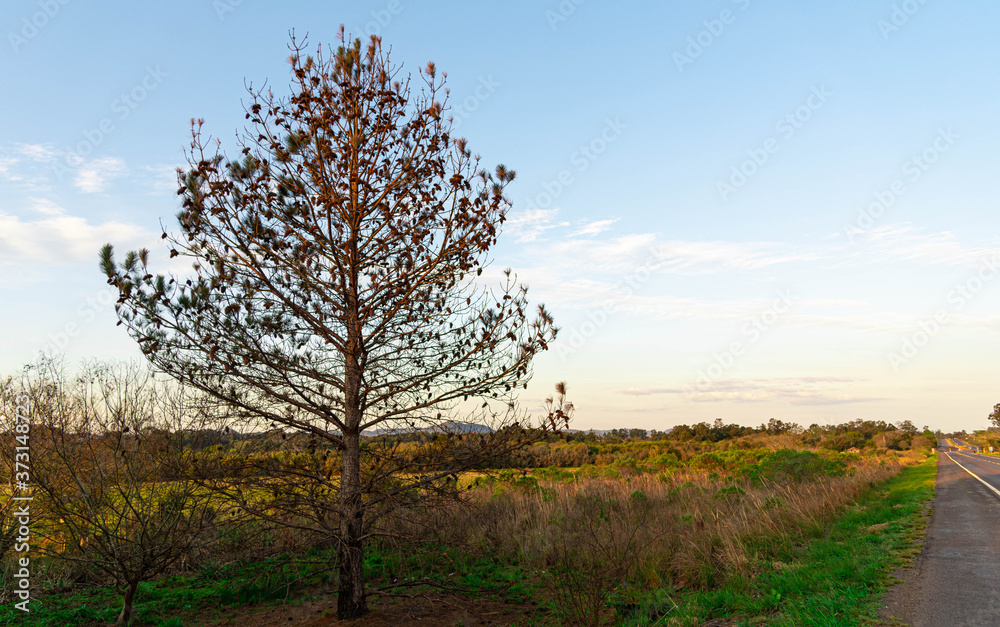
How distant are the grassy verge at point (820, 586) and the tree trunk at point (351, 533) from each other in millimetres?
3964

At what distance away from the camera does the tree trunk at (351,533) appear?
677 centimetres

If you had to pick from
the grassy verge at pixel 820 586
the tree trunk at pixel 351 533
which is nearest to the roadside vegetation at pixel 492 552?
the grassy verge at pixel 820 586

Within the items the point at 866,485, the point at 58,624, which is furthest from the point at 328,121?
the point at 866,485

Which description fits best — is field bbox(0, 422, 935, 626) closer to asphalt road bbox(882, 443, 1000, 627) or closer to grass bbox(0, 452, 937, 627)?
grass bbox(0, 452, 937, 627)

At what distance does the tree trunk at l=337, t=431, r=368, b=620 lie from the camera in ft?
22.2

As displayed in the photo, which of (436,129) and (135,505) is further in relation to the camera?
(135,505)

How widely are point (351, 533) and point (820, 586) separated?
19.3 feet

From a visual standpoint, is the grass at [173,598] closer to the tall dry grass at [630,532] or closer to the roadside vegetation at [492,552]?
the roadside vegetation at [492,552]

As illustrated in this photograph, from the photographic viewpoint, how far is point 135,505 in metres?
8.20

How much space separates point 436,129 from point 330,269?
237 cm

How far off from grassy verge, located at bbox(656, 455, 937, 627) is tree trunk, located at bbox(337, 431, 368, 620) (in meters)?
3.96

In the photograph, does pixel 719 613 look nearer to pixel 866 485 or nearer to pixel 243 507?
pixel 243 507

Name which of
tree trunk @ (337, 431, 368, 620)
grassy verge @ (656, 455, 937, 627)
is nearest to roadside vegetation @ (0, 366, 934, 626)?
grassy verge @ (656, 455, 937, 627)

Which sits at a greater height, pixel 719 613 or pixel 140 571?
pixel 140 571
